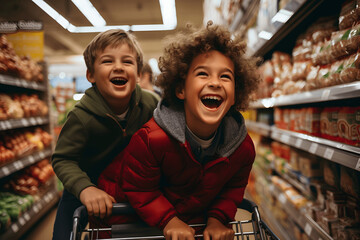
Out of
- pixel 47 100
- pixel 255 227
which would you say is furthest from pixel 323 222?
pixel 47 100

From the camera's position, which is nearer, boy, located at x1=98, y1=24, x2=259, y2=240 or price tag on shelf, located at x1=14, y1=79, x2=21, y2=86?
boy, located at x1=98, y1=24, x2=259, y2=240

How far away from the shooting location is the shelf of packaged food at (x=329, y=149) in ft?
4.04

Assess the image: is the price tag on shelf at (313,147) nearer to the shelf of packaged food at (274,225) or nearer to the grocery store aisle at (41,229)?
the shelf of packaged food at (274,225)

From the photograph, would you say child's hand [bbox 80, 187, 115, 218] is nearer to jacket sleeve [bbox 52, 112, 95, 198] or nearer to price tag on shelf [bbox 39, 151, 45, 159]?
jacket sleeve [bbox 52, 112, 95, 198]

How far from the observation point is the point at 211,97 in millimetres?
1050

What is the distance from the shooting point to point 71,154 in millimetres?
1189

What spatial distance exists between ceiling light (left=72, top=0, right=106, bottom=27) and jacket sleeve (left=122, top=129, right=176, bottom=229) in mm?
625

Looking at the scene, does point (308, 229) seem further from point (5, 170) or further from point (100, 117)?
point (5, 170)

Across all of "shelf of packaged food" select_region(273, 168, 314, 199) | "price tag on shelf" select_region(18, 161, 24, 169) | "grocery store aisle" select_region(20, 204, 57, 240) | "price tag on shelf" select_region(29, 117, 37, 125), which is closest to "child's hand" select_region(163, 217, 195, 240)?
"shelf of packaged food" select_region(273, 168, 314, 199)

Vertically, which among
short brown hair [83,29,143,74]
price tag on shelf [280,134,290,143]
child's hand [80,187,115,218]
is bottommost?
child's hand [80,187,115,218]

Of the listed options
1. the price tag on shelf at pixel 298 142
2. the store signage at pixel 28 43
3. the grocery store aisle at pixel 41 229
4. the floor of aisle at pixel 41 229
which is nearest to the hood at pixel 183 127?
the price tag on shelf at pixel 298 142

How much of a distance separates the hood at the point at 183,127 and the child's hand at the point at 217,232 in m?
0.28

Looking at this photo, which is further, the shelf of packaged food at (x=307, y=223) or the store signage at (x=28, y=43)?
the store signage at (x=28, y=43)

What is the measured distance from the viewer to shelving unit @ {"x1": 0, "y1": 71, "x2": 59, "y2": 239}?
241 centimetres
